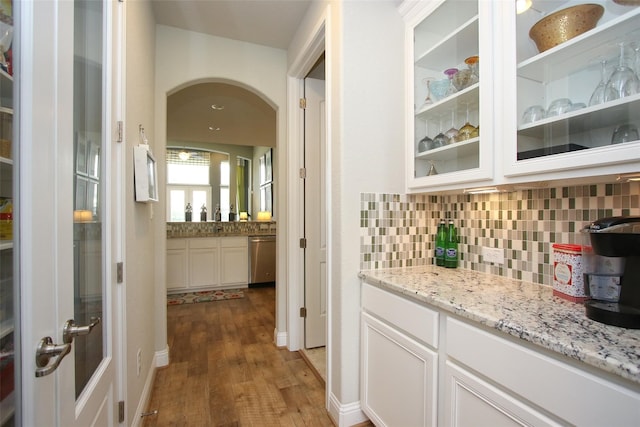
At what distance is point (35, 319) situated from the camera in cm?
64

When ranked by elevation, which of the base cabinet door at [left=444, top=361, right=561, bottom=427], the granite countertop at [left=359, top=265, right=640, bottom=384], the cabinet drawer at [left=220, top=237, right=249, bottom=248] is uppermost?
the granite countertop at [left=359, top=265, right=640, bottom=384]

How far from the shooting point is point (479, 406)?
100cm

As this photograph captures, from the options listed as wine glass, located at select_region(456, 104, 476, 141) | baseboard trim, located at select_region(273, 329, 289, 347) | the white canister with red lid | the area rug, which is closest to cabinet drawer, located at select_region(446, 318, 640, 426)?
the white canister with red lid

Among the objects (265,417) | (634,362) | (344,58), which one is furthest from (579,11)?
(265,417)

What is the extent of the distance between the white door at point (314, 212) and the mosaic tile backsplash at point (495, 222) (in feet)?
3.38

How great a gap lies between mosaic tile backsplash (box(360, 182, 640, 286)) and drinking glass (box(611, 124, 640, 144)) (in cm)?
30

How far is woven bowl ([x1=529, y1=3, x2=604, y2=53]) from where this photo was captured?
3.41 feet

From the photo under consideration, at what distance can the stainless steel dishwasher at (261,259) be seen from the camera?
525 cm

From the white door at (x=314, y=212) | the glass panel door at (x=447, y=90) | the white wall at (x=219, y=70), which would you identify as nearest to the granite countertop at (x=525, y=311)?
the glass panel door at (x=447, y=90)

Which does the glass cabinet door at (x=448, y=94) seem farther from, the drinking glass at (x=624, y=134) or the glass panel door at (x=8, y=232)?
the glass panel door at (x=8, y=232)

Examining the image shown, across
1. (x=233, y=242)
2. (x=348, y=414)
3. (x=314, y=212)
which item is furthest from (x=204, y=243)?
(x=348, y=414)

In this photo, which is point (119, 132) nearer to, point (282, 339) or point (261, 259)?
point (282, 339)

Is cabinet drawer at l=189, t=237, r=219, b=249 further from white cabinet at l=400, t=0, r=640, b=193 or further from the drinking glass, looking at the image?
the drinking glass

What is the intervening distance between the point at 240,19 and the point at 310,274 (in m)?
2.14
